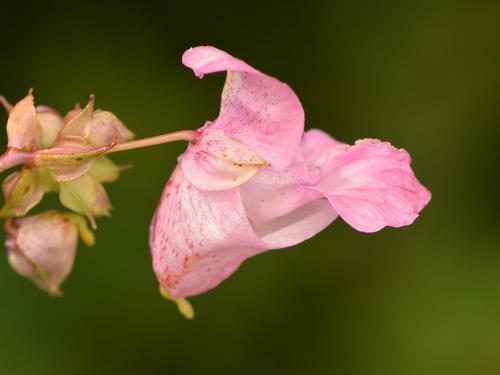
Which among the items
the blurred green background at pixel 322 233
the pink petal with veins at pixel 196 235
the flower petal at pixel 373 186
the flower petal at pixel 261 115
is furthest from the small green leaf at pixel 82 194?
the blurred green background at pixel 322 233

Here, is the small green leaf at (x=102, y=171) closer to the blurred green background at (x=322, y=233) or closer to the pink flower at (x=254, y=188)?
the pink flower at (x=254, y=188)

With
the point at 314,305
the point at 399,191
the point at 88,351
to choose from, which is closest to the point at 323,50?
the point at 314,305

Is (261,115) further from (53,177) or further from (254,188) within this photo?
(53,177)

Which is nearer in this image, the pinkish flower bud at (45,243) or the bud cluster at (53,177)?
the bud cluster at (53,177)

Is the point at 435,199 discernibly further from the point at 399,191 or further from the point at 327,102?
the point at 399,191

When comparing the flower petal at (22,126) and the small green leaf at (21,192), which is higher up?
the flower petal at (22,126)

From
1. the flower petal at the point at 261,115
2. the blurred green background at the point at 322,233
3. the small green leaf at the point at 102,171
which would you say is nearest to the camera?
the flower petal at the point at 261,115

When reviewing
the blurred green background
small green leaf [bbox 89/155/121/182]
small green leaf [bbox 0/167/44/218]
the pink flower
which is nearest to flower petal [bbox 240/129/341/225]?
the pink flower
